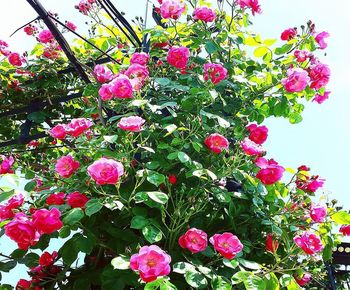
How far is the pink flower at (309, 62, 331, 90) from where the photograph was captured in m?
2.05

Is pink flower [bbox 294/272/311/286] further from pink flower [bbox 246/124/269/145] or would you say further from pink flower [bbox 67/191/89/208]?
pink flower [bbox 67/191/89/208]

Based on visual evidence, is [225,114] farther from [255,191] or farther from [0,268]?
[0,268]

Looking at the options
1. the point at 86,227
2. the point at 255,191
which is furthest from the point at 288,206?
the point at 86,227

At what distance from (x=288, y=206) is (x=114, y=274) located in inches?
30.7

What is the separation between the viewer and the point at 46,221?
1392 millimetres

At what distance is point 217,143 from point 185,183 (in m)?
0.19

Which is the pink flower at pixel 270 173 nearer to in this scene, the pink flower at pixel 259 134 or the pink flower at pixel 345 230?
the pink flower at pixel 259 134

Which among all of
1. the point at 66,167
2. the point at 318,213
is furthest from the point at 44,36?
the point at 318,213

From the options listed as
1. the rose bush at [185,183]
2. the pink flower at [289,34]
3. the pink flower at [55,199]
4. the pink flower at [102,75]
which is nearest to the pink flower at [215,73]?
the rose bush at [185,183]

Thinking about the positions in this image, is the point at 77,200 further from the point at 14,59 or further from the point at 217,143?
the point at 14,59

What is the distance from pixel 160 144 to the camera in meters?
1.69

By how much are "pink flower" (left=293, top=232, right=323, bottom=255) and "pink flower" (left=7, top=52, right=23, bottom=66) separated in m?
1.84

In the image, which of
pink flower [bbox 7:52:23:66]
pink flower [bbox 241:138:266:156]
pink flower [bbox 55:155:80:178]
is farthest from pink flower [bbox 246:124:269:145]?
pink flower [bbox 7:52:23:66]

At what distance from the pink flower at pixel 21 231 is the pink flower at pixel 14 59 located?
57.6 inches
